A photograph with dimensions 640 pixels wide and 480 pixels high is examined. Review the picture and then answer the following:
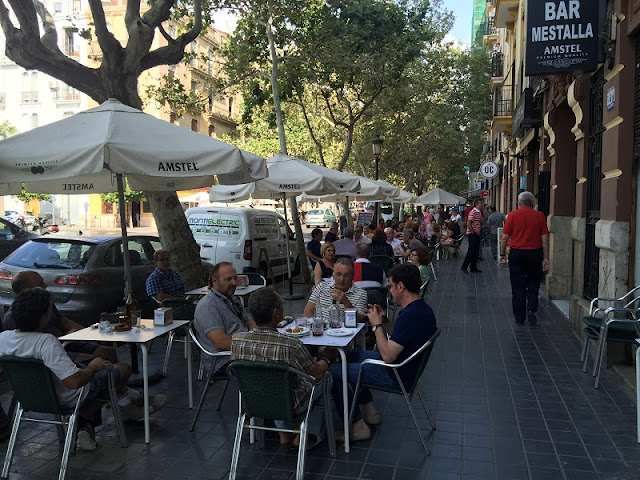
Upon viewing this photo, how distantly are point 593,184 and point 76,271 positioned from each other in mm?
7030

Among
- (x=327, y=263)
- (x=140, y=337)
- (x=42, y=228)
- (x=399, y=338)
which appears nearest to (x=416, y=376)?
(x=399, y=338)

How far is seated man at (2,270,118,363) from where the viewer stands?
5.10m

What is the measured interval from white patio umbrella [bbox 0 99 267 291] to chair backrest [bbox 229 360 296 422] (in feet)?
7.08

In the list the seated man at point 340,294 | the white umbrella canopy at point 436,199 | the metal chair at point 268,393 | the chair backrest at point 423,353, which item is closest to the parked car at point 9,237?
the seated man at point 340,294

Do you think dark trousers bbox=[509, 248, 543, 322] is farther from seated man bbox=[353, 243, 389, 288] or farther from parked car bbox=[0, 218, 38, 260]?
parked car bbox=[0, 218, 38, 260]

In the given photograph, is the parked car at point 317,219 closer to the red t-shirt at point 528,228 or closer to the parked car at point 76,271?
the red t-shirt at point 528,228

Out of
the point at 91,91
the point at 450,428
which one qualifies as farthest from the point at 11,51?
the point at 450,428

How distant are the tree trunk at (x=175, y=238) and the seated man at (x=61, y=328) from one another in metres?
4.95

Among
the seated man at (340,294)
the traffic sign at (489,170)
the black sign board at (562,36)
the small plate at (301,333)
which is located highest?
the black sign board at (562,36)

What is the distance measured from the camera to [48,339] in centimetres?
409

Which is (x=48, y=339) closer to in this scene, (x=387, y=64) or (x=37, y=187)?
(x=37, y=187)

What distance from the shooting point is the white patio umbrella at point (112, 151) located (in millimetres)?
5105

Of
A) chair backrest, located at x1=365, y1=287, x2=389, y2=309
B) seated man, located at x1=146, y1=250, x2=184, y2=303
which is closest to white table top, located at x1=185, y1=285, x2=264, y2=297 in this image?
seated man, located at x1=146, y1=250, x2=184, y2=303

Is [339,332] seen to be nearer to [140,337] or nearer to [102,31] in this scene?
[140,337]
